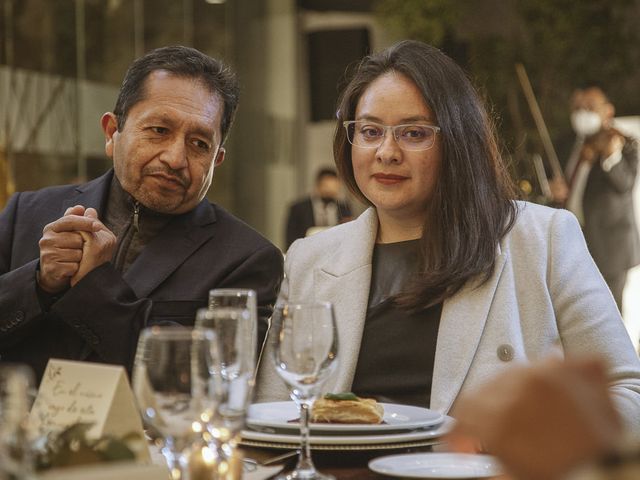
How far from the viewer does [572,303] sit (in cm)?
204

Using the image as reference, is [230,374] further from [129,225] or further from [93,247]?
[129,225]

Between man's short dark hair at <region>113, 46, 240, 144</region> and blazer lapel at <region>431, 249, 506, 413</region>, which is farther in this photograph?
man's short dark hair at <region>113, 46, 240, 144</region>

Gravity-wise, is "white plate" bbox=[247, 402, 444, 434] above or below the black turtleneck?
below

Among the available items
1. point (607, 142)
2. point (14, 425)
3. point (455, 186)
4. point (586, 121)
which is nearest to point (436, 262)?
point (455, 186)

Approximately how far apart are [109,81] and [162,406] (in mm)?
8229

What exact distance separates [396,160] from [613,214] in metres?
6.32

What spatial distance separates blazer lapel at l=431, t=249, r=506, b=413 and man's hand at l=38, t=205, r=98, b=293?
0.69 meters

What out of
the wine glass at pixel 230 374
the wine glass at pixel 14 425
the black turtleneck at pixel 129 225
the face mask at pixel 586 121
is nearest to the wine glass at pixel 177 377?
the wine glass at pixel 230 374

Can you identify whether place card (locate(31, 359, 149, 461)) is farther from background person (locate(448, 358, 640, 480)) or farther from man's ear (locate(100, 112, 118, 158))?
man's ear (locate(100, 112, 118, 158))

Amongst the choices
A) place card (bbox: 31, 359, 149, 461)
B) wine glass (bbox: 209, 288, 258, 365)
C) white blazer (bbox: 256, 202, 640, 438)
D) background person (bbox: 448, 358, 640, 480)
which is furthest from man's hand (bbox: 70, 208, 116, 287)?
background person (bbox: 448, 358, 640, 480)

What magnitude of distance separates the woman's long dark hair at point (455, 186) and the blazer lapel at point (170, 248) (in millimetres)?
464

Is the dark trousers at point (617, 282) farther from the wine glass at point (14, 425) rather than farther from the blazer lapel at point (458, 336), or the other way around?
the wine glass at point (14, 425)

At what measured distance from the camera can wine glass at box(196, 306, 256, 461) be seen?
1.06 m

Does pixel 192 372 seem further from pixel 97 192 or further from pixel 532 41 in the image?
pixel 532 41
